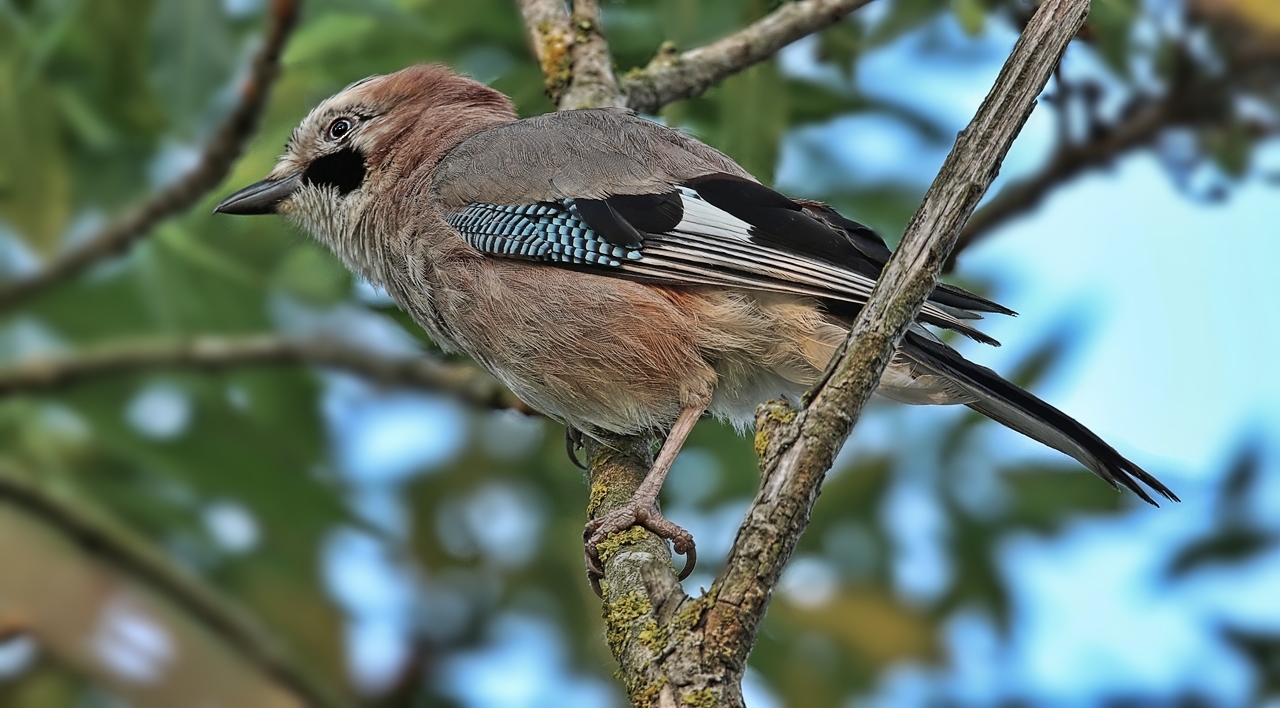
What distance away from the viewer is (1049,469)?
18.7ft

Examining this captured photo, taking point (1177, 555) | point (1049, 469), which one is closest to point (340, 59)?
point (1049, 469)

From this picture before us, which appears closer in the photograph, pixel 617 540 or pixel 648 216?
pixel 617 540

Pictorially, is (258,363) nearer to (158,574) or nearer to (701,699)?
(158,574)

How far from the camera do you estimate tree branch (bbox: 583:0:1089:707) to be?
2760mm

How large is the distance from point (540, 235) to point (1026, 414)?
174cm

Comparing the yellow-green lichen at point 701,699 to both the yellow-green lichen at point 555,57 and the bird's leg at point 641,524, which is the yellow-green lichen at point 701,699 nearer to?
the bird's leg at point 641,524

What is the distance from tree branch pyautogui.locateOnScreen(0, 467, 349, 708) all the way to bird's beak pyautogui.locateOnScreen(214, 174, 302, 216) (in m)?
1.28

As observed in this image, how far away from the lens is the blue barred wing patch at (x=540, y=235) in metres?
4.33

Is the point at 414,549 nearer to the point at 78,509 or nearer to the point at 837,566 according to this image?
the point at 78,509

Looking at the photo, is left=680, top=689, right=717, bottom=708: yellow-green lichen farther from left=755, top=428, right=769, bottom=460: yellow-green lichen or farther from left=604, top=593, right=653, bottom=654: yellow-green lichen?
left=755, top=428, right=769, bottom=460: yellow-green lichen

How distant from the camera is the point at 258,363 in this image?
188 inches

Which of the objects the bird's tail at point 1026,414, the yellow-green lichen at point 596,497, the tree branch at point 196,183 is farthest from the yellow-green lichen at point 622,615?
the tree branch at point 196,183

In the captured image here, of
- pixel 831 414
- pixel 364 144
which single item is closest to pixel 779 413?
pixel 831 414

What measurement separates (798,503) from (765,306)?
4.84 feet
